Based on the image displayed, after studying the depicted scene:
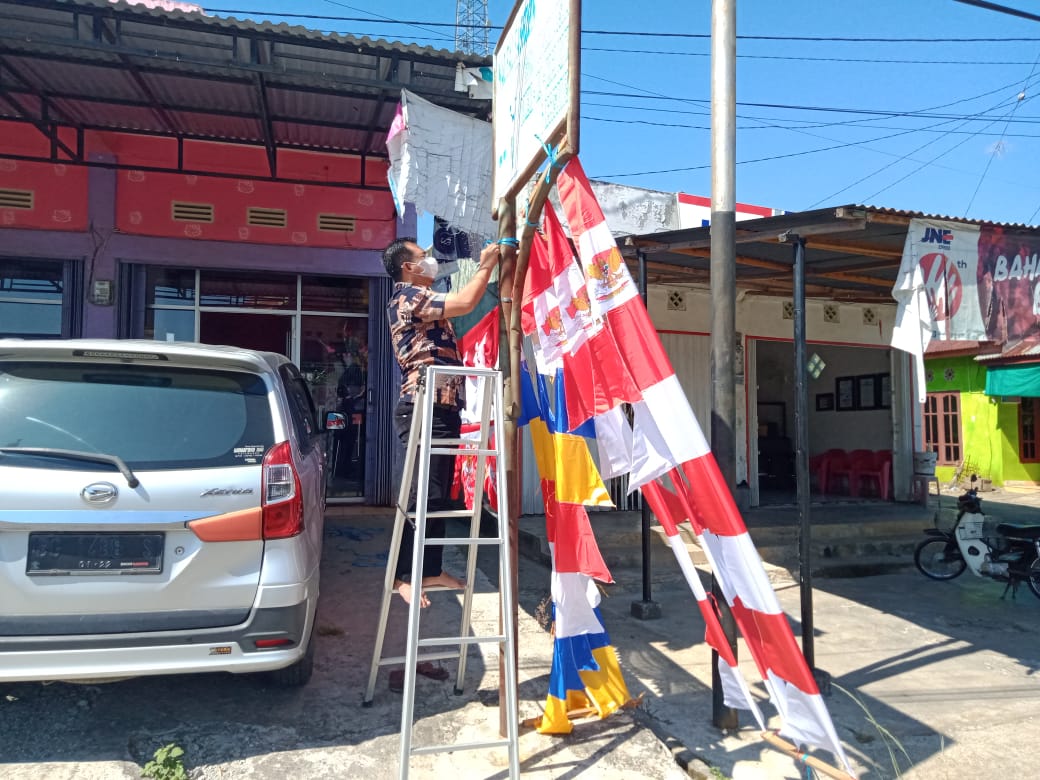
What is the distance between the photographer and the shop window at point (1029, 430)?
17.1 metres

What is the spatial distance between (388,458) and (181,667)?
577 centimetres

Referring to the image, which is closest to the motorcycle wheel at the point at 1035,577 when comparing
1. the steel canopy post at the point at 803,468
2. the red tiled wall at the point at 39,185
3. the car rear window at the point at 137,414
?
the steel canopy post at the point at 803,468

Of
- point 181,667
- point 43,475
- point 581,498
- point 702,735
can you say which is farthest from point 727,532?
point 43,475

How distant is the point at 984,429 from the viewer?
17.4 meters

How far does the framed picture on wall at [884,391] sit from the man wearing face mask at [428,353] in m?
9.50

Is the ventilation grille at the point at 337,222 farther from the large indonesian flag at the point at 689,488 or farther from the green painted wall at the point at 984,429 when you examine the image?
the green painted wall at the point at 984,429

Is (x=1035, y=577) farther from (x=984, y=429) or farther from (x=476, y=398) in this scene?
(x=984, y=429)

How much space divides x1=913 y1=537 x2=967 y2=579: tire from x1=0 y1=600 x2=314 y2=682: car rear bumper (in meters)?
6.77

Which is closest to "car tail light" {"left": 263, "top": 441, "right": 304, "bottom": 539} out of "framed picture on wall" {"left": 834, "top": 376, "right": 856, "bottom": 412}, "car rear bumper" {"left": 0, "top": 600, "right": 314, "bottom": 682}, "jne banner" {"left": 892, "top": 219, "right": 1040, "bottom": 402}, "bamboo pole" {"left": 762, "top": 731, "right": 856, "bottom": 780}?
"car rear bumper" {"left": 0, "top": 600, "right": 314, "bottom": 682}

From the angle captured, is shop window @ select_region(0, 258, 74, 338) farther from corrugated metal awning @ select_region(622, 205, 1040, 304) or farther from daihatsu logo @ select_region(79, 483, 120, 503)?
corrugated metal awning @ select_region(622, 205, 1040, 304)

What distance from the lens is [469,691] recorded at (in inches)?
149

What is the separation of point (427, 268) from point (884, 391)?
9770 mm

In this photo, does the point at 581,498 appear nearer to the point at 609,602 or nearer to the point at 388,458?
the point at 609,602

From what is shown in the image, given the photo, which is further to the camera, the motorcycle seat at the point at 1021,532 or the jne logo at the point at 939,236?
the motorcycle seat at the point at 1021,532
